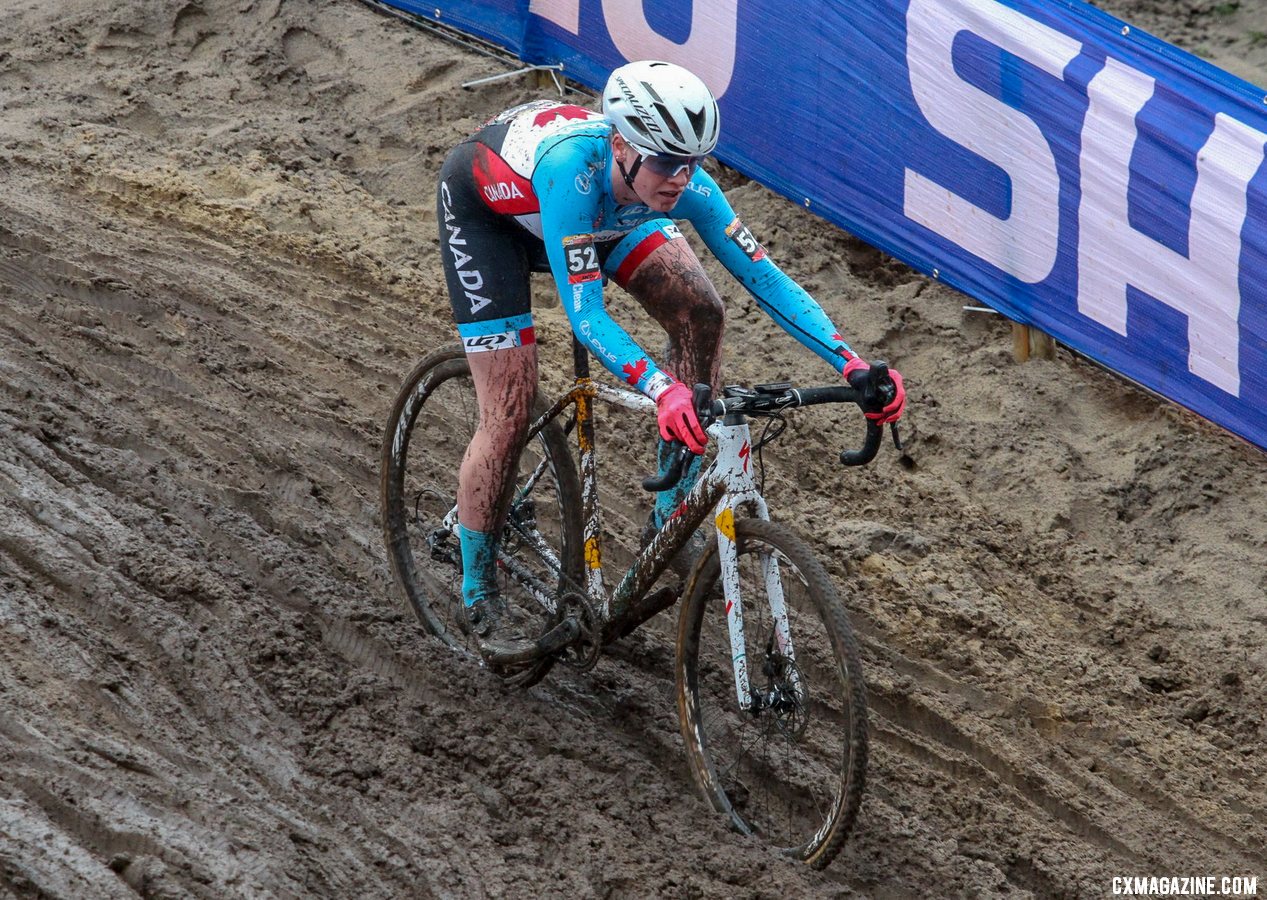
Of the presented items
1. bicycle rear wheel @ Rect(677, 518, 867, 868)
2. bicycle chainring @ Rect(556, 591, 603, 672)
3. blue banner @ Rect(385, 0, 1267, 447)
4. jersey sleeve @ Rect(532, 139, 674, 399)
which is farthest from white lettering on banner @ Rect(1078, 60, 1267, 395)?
bicycle chainring @ Rect(556, 591, 603, 672)

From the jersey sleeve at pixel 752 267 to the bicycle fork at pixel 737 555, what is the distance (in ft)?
1.58

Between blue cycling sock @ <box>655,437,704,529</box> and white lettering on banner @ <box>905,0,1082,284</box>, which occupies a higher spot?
white lettering on banner @ <box>905,0,1082,284</box>

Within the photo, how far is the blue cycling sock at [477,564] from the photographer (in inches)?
199

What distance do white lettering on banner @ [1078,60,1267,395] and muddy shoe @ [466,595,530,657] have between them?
353cm

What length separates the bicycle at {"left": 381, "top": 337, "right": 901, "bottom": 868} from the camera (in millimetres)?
4016

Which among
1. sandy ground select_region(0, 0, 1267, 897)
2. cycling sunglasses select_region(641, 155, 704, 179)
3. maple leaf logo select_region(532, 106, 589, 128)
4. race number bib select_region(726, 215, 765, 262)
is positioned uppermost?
cycling sunglasses select_region(641, 155, 704, 179)

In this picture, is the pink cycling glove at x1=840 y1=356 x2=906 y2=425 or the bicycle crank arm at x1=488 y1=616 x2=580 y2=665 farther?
the bicycle crank arm at x1=488 y1=616 x2=580 y2=665

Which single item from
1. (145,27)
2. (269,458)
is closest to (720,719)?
(269,458)

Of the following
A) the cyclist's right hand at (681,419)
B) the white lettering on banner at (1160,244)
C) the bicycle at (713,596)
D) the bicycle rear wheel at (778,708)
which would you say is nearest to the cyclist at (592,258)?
the cyclist's right hand at (681,419)

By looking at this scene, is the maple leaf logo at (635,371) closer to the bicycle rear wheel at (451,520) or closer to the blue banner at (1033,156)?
the bicycle rear wheel at (451,520)

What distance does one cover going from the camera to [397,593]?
5.53 metres

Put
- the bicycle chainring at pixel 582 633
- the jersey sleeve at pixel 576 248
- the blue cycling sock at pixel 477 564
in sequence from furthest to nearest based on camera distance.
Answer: the blue cycling sock at pixel 477 564
the bicycle chainring at pixel 582 633
the jersey sleeve at pixel 576 248

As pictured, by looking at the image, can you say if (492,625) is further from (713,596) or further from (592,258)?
(592,258)

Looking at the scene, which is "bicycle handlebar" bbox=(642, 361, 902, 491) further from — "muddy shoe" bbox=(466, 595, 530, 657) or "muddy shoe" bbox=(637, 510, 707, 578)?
"muddy shoe" bbox=(466, 595, 530, 657)
